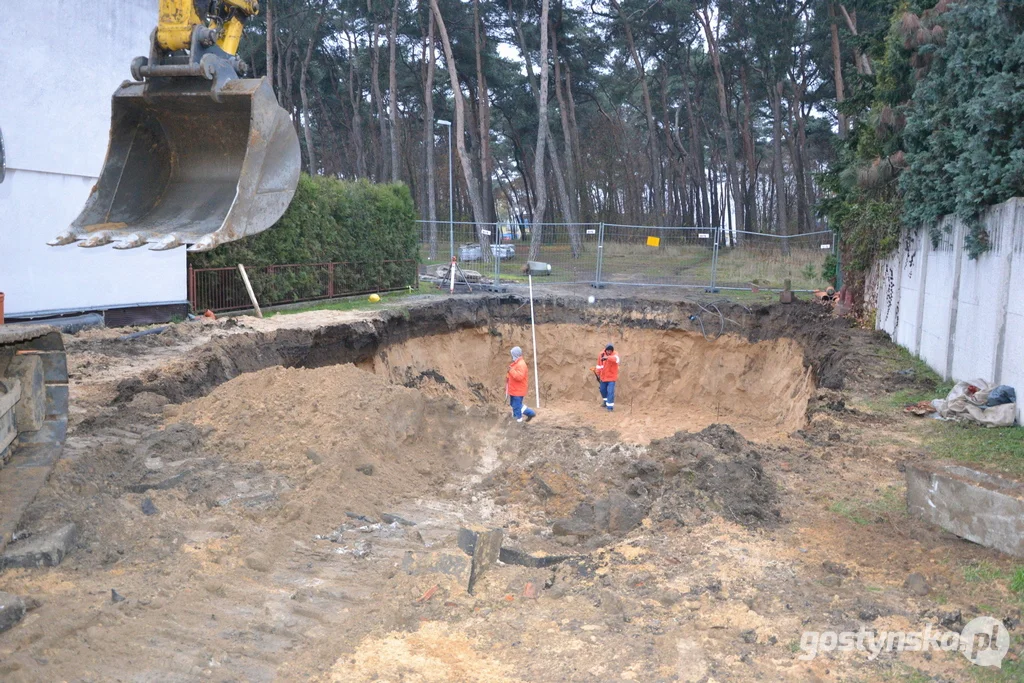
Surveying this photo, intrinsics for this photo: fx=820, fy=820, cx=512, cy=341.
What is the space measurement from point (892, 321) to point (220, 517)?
531 inches

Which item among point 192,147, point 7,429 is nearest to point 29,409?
point 7,429

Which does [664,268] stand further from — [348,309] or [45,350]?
[45,350]

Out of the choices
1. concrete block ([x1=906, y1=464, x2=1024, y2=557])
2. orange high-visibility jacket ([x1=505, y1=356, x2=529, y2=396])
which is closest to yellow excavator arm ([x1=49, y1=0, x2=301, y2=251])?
Answer: concrete block ([x1=906, y1=464, x2=1024, y2=557])

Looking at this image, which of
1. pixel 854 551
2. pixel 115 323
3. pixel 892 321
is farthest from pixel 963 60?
pixel 115 323

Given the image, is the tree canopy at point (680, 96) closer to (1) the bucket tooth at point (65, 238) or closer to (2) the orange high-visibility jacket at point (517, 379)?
(2) the orange high-visibility jacket at point (517, 379)

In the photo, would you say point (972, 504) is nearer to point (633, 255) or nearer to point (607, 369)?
point (607, 369)

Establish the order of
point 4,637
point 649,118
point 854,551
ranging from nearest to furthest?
point 4,637 → point 854,551 → point 649,118

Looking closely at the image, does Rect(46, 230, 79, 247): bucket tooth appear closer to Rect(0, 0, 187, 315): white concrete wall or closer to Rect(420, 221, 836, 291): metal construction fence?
Rect(0, 0, 187, 315): white concrete wall

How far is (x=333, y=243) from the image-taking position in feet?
68.8

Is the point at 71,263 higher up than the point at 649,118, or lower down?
lower down

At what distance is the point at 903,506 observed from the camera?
7031 millimetres

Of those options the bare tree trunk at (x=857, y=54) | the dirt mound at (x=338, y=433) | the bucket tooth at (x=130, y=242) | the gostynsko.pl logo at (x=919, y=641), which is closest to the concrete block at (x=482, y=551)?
the dirt mound at (x=338, y=433)

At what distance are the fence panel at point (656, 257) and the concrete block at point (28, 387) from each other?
18634 mm

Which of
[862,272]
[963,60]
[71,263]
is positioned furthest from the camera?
[862,272]
